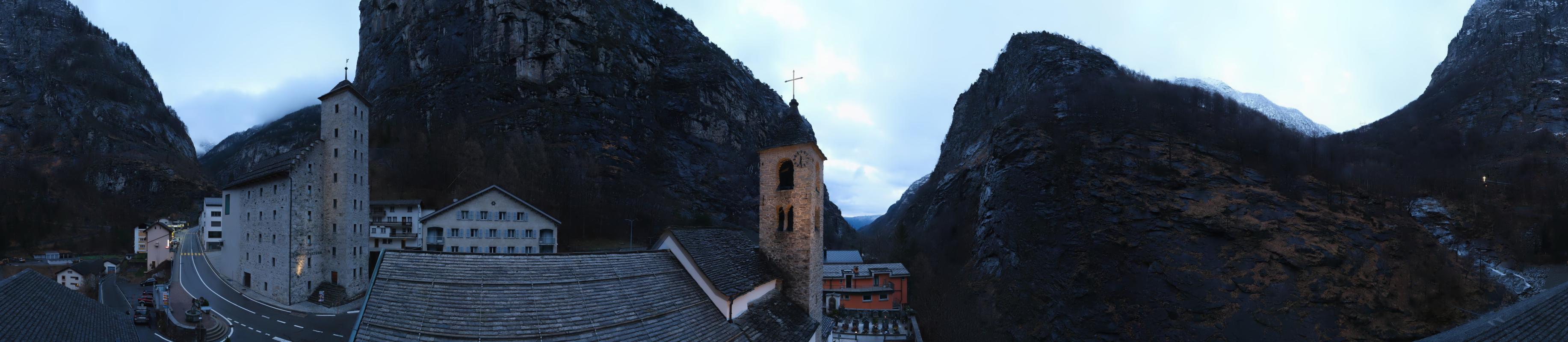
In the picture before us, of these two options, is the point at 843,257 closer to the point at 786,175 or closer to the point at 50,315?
the point at 786,175

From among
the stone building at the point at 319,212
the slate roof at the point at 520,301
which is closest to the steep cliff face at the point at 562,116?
the stone building at the point at 319,212

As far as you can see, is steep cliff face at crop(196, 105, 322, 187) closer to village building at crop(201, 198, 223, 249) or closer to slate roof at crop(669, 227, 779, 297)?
village building at crop(201, 198, 223, 249)

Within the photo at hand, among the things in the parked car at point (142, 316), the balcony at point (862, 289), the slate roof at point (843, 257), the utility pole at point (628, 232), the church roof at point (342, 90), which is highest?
the church roof at point (342, 90)

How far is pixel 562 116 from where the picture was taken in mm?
79562

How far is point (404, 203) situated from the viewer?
4544 cm

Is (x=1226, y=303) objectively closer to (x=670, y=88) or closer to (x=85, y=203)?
(x=670, y=88)

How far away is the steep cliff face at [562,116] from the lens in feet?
201

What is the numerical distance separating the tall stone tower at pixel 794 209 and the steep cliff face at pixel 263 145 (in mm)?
93904

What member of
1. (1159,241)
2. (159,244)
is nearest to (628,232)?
(159,244)

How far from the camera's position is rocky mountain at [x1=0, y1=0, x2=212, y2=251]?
72.4 m

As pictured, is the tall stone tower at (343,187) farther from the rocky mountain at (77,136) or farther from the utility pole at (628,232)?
the rocky mountain at (77,136)

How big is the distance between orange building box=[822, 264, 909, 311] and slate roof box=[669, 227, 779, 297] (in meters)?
26.0

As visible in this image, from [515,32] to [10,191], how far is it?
6830 cm

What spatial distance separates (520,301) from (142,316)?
32.9 metres
